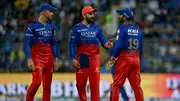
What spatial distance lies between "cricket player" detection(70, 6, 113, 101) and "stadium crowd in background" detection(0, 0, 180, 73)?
6.75 meters

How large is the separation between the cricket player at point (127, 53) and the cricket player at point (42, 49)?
1411 millimetres

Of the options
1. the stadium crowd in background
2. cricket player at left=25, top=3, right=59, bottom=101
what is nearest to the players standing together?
cricket player at left=25, top=3, right=59, bottom=101

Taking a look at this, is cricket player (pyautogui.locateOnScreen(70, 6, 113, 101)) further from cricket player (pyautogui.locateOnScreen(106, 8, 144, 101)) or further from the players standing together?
cricket player (pyautogui.locateOnScreen(106, 8, 144, 101))

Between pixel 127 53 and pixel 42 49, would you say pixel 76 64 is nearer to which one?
pixel 42 49

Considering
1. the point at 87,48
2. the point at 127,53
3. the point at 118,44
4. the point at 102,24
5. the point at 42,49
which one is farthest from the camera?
the point at 102,24

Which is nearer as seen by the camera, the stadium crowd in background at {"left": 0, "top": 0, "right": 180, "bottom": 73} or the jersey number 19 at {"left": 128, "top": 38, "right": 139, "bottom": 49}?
the jersey number 19 at {"left": 128, "top": 38, "right": 139, "bottom": 49}

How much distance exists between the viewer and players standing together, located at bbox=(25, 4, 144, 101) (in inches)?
627

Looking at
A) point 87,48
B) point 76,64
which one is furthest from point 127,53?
point 76,64

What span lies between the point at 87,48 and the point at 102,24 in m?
9.24

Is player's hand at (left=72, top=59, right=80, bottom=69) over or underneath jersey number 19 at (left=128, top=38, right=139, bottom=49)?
underneath

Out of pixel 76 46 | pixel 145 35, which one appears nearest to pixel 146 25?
pixel 145 35

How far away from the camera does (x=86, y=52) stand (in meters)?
16.4

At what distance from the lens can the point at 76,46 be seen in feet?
54.1

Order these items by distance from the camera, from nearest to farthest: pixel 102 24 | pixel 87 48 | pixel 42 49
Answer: pixel 42 49 < pixel 87 48 < pixel 102 24
